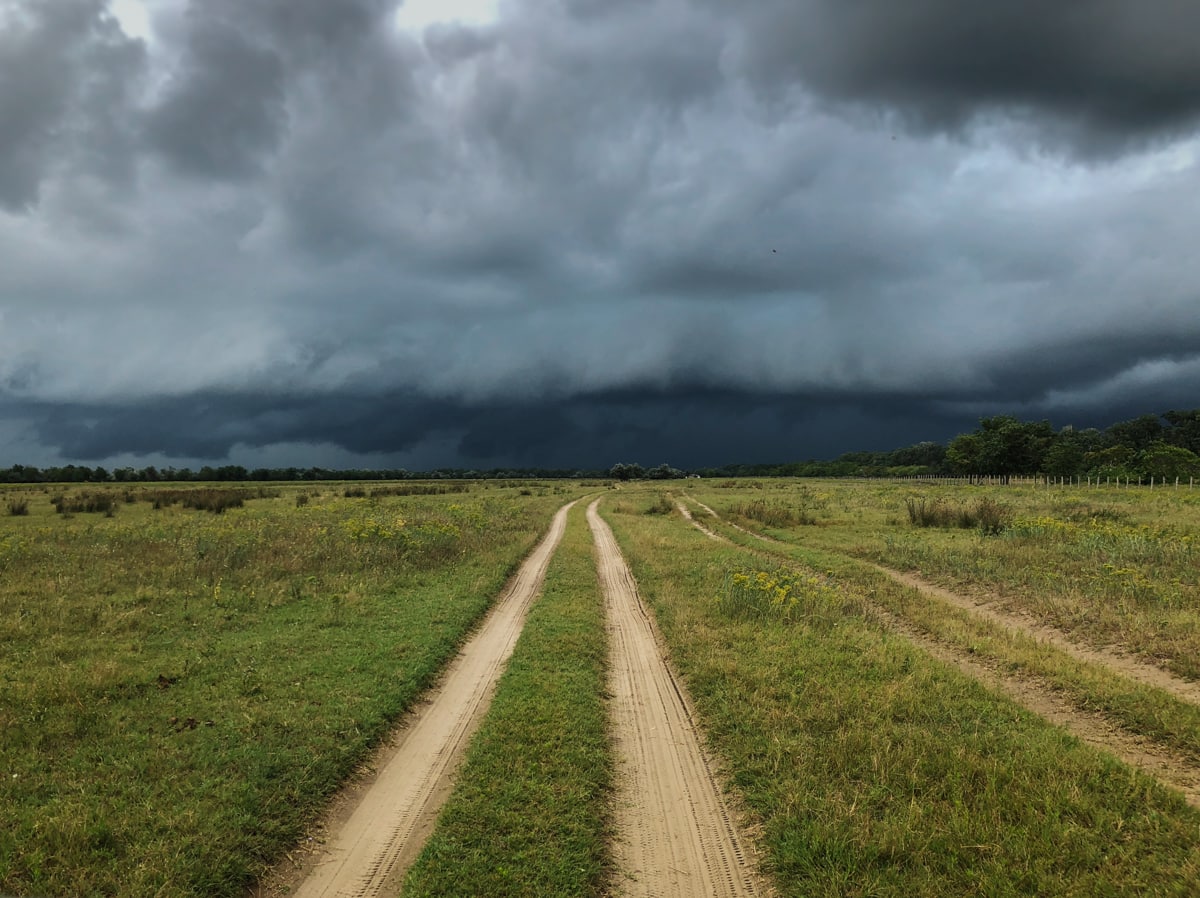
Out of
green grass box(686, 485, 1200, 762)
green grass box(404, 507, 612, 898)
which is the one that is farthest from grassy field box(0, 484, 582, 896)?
green grass box(686, 485, 1200, 762)

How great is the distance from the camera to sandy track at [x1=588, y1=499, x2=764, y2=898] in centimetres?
530

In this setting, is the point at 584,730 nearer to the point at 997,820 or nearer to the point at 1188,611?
the point at 997,820

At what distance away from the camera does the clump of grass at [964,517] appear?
27297 millimetres

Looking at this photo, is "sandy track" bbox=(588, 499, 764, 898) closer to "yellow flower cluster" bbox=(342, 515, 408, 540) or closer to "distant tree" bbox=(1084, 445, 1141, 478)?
"yellow flower cluster" bbox=(342, 515, 408, 540)

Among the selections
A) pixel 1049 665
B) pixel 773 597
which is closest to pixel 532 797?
pixel 773 597

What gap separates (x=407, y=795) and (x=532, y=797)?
144 centimetres

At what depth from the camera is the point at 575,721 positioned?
8164 millimetres

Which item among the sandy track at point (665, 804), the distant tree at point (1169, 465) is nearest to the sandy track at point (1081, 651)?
the sandy track at point (665, 804)

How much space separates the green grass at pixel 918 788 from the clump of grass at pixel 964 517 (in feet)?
67.2

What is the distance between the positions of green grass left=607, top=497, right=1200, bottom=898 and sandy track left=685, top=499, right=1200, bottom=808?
520 millimetres

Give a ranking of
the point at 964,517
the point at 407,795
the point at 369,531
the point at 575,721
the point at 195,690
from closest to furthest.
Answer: the point at 407,795 → the point at 575,721 → the point at 195,690 → the point at 369,531 → the point at 964,517

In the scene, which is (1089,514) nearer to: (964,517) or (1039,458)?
(964,517)

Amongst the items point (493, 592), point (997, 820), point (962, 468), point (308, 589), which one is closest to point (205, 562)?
point (308, 589)

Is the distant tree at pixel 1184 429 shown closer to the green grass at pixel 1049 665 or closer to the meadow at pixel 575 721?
the meadow at pixel 575 721
